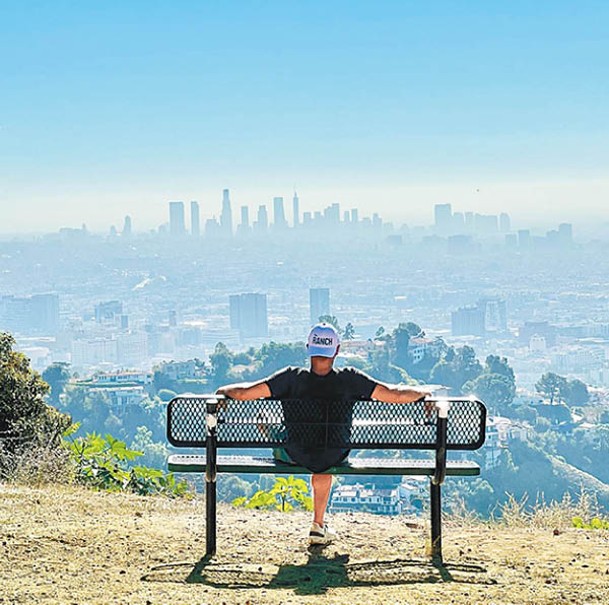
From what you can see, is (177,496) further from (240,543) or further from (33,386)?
(240,543)

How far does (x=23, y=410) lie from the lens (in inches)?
354

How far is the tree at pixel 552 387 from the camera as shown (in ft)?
246

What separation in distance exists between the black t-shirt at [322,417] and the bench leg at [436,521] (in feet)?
1.51

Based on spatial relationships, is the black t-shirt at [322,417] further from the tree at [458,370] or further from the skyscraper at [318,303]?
the skyscraper at [318,303]

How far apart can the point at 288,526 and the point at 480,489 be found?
34926mm

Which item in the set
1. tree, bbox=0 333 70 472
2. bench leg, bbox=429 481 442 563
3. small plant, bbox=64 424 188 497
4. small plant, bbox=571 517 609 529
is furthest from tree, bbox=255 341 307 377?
bench leg, bbox=429 481 442 563

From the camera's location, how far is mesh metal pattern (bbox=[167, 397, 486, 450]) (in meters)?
5.10

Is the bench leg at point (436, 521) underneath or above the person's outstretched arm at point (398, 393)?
underneath

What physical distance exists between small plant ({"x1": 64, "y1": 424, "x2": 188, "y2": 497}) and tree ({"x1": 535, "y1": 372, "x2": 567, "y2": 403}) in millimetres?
66407

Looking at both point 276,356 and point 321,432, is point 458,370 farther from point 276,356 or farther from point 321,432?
point 321,432

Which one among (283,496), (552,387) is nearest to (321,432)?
(283,496)

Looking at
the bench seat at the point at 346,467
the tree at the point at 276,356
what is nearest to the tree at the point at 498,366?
the tree at the point at 276,356

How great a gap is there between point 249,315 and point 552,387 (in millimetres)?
88492

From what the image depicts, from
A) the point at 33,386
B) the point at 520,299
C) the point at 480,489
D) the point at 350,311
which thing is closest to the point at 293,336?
the point at 350,311
